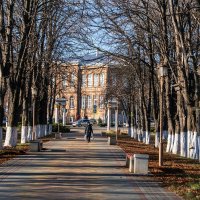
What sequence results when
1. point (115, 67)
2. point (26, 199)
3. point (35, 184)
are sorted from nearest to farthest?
point (26, 199), point (35, 184), point (115, 67)

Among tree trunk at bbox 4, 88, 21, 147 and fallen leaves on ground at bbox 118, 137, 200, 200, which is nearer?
fallen leaves on ground at bbox 118, 137, 200, 200

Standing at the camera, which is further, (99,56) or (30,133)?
(30,133)

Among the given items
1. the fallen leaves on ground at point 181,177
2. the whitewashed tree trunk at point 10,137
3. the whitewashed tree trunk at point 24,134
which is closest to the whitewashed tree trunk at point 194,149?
the fallen leaves on ground at point 181,177

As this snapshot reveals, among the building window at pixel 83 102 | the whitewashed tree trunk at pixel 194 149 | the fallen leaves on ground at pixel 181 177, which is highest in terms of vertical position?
the building window at pixel 83 102

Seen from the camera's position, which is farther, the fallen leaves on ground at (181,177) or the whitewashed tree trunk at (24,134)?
the whitewashed tree trunk at (24,134)

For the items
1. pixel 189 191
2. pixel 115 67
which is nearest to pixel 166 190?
pixel 189 191

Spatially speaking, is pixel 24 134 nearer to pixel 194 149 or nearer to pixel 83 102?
pixel 194 149

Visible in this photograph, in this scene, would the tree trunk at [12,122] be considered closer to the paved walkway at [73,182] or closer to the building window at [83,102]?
the paved walkway at [73,182]

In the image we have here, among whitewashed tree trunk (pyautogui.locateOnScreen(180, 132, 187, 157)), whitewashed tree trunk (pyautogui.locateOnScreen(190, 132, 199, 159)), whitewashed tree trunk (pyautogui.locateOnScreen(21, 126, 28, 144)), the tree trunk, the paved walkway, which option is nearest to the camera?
the paved walkway

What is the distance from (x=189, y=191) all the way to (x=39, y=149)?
15109 millimetres

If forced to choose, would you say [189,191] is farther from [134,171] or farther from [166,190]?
[134,171]

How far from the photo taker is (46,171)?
17.2 meters

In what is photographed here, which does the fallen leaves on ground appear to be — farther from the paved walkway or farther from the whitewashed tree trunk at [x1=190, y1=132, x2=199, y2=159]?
the whitewashed tree trunk at [x1=190, y1=132, x2=199, y2=159]

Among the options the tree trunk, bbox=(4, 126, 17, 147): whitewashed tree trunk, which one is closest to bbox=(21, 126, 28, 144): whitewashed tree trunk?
the tree trunk
